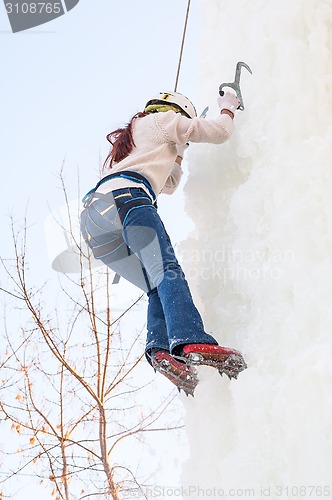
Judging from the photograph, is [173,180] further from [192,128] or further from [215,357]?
[215,357]

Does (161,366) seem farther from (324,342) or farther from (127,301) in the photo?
(127,301)

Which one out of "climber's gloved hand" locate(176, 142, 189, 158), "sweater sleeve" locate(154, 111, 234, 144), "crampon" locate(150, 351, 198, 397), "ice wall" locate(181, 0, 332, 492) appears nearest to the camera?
"ice wall" locate(181, 0, 332, 492)

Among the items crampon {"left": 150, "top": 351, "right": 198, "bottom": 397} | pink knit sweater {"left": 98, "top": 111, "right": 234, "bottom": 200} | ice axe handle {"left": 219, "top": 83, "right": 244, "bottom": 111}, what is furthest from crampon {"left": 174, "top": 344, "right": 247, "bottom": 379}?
ice axe handle {"left": 219, "top": 83, "right": 244, "bottom": 111}

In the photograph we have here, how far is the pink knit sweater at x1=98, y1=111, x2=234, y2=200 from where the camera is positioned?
2.21 meters

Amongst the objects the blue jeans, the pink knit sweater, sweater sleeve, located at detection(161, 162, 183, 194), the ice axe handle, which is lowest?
the blue jeans

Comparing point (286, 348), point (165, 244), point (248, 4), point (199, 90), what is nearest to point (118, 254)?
point (165, 244)

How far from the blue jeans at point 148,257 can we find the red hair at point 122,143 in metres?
0.25

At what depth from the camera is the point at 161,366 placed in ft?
6.48

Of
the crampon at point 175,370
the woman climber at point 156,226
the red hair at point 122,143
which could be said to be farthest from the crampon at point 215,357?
the red hair at point 122,143

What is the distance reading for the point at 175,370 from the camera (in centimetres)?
199

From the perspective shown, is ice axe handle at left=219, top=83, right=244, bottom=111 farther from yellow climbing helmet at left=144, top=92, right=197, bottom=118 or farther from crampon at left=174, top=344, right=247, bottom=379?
crampon at left=174, top=344, right=247, bottom=379

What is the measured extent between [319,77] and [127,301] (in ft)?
9.88

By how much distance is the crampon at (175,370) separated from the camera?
77.6 inches

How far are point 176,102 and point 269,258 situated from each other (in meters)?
0.79
